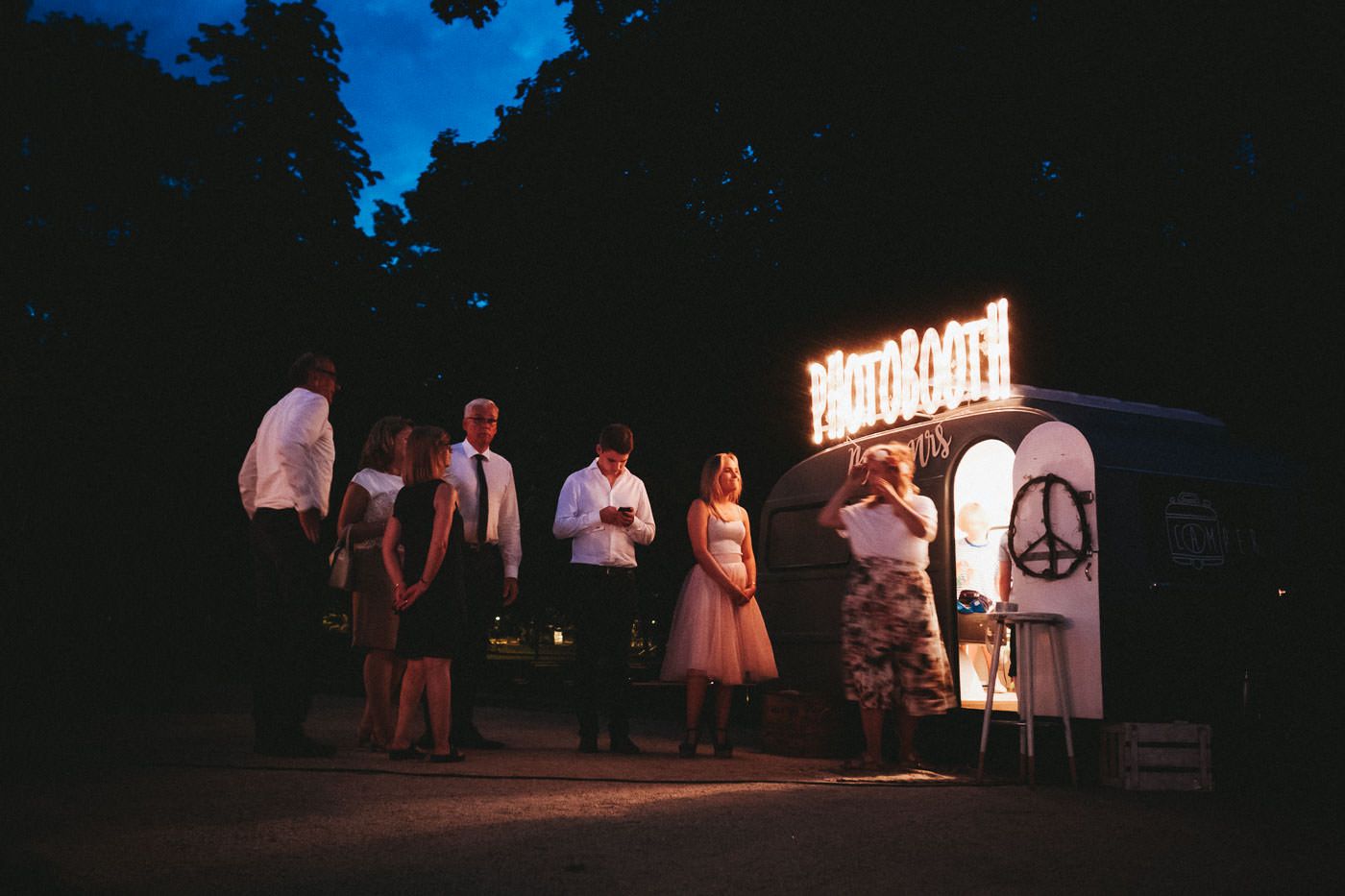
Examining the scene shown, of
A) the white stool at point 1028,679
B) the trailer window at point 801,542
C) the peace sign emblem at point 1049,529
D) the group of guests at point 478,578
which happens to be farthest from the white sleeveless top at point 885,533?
the trailer window at point 801,542

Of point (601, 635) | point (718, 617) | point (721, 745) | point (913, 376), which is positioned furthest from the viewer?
point (913, 376)

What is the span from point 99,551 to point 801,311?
13679 millimetres

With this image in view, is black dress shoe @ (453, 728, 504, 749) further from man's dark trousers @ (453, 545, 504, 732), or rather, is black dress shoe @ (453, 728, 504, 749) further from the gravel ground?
the gravel ground

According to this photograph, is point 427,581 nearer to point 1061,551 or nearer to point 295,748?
point 295,748

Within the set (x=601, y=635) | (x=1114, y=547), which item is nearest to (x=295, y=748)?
(x=601, y=635)

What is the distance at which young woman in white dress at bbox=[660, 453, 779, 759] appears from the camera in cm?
859

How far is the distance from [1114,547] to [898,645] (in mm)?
1531

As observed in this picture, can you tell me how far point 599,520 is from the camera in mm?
8508

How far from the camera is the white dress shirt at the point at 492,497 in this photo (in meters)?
8.22

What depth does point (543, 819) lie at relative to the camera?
5.55 m

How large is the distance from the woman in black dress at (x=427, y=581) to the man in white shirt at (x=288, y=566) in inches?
18.0

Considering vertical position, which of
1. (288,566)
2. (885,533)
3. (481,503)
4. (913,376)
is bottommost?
(288,566)

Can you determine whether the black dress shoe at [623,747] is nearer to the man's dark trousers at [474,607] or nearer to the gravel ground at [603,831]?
the gravel ground at [603,831]

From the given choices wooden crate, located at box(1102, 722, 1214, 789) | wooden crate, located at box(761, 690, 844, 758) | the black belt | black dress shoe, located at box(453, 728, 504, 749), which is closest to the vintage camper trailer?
wooden crate, located at box(761, 690, 844, 758)
